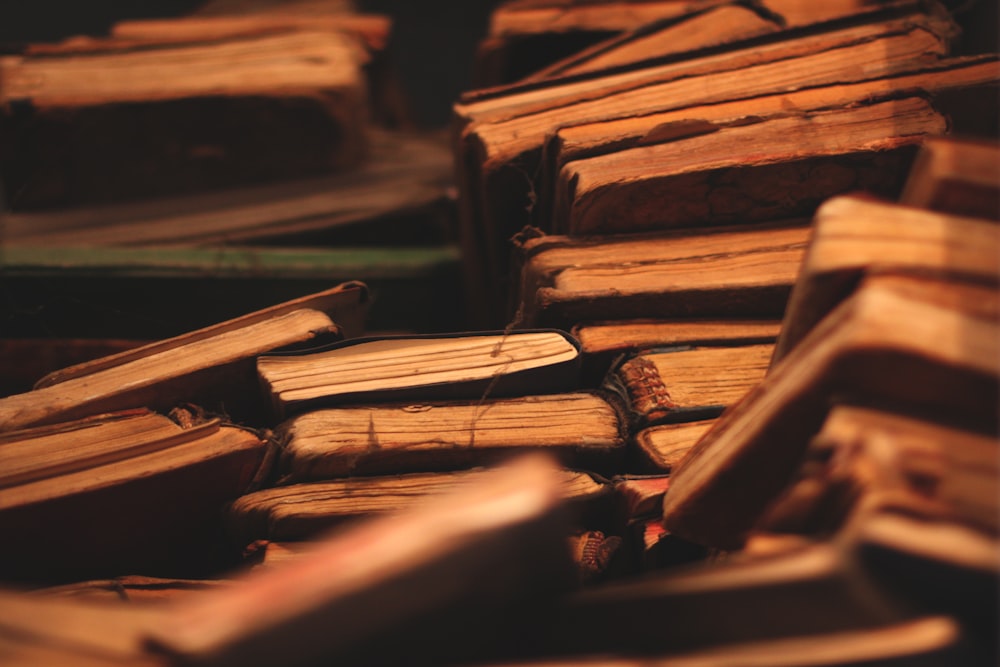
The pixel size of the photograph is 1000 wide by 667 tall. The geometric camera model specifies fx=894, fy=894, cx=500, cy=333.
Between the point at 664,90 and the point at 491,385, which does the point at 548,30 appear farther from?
the point at 491,385

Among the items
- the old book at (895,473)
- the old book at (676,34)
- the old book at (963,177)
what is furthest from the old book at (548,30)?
the old book at (895,473)

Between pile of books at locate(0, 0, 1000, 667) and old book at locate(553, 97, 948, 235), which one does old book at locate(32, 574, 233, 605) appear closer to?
pile of books at locate(0, 0, 1000, 667)

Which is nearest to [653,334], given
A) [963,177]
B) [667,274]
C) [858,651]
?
[667,274]

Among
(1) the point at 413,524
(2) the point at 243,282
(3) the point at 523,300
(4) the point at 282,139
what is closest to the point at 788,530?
(1) the point at 413,524

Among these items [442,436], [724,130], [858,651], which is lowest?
[442,436]

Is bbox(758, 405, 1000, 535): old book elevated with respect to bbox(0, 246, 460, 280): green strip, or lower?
elevated

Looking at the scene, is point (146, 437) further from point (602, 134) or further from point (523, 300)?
point (602, 134)

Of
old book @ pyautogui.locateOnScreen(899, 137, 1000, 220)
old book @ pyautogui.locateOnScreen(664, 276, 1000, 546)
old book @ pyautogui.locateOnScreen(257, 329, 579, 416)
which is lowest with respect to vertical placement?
old book @ pyautogui.locateOnScreen(257, 329, 579, 416)

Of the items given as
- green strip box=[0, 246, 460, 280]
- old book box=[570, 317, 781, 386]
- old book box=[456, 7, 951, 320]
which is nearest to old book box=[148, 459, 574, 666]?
old book box=[570, 317, 781, 386]
